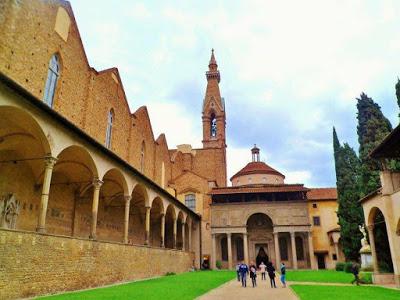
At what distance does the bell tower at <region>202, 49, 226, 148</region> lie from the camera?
4666cm

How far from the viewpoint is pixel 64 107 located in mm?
18219

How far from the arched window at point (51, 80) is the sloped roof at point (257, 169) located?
2752 cm

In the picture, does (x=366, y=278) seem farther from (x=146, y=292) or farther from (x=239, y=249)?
(x=239, y=249)

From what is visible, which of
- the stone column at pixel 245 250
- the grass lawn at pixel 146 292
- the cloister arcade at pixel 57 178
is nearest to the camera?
the grass lawn at pixel 146 292

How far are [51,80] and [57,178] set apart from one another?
5.19 metres

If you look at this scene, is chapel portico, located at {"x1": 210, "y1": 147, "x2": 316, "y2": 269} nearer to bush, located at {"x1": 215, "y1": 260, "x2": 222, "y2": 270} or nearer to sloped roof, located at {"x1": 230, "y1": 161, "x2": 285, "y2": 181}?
bush, located at {"x1": 215, "y1": 260, "x2": 222, "y2": 270}

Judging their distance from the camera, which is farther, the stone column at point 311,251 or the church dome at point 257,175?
the church dome at point 257,175

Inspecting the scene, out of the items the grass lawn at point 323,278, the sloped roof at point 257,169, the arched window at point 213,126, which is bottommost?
the grass lawn at point 323,278

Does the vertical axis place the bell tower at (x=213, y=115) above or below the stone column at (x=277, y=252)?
above

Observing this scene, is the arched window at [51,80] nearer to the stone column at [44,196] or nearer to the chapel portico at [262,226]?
the stone column at [44,196]

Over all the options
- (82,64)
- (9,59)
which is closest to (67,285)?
(9,59)

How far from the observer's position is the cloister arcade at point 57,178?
1107 cm

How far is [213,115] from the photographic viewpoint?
4888 cm

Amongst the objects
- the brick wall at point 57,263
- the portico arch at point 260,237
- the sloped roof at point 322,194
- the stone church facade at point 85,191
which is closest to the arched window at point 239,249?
the stone church facade at point 85,191
